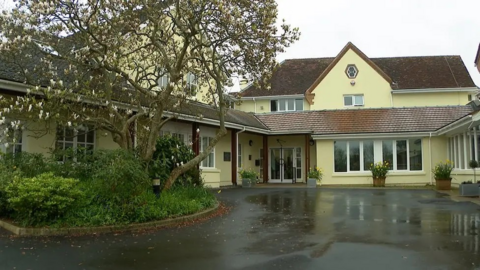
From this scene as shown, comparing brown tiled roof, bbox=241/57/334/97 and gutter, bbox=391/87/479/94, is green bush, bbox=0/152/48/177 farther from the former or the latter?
gutter, bbox=391/87/479/94

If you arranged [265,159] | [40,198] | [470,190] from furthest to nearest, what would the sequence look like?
[265,159], [470,190], [40,198]

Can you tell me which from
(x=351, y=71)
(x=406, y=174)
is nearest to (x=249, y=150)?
(x=406, y=174)

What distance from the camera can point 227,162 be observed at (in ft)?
76.4

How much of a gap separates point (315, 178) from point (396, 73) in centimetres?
1665

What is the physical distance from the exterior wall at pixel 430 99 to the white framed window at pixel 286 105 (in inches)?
285

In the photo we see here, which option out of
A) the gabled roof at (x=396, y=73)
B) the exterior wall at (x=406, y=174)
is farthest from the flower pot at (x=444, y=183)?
the gabled roof at (x=396, y=73)

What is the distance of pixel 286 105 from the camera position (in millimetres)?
35281

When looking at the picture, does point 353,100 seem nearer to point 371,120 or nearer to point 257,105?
point 257,105

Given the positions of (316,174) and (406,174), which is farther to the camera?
(316,174)

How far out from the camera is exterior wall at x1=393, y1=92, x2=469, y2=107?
107 ft

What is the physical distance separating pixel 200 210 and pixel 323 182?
13.3 m

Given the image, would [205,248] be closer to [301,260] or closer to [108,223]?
[301,260]

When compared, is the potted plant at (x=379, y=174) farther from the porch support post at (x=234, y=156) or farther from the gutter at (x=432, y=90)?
the gutter at (x=432, y=90)

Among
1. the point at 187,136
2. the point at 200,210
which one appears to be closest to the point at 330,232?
the point at 200,210
